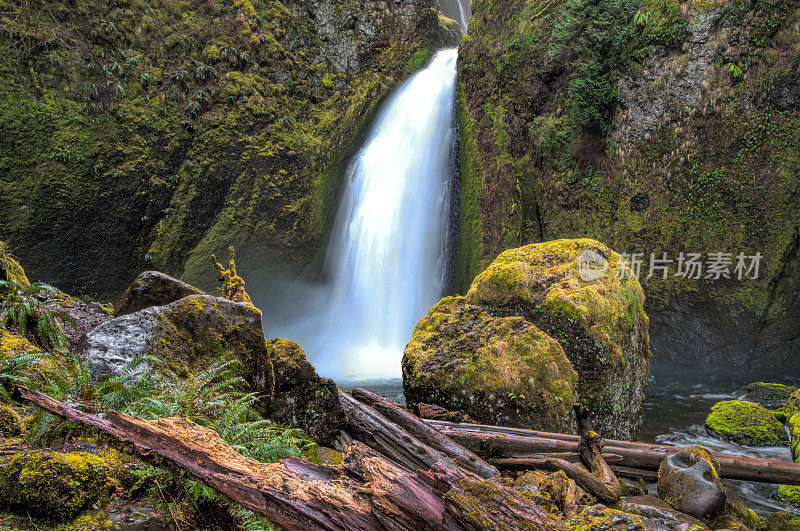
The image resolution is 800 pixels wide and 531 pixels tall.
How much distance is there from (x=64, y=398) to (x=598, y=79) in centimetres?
1295

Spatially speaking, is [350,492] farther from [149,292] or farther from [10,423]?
[149,292]

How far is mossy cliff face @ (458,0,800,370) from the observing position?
31.7 ft

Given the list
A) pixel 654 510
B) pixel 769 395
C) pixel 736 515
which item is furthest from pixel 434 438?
pixel 769 395

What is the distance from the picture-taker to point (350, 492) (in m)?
1.69

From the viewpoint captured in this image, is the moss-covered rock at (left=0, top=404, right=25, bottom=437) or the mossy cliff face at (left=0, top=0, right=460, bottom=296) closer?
the moss-covered rock at (left=0, top=404, right=25, bottom=437)

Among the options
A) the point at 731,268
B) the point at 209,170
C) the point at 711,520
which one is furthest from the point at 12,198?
the point at 731,268

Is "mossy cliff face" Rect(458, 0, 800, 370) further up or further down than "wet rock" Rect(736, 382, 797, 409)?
further up

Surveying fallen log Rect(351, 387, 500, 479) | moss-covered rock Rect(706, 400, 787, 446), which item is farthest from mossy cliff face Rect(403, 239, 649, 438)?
moss-covered rock Rect(706, 400, 787, 446)

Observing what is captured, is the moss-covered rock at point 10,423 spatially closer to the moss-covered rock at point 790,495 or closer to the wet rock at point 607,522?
the wet rock at point 607,522

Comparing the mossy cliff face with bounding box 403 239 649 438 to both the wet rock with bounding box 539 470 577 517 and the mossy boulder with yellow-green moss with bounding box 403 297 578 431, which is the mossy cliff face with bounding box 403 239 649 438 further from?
the wet rock with bounding box 539 470 577 517

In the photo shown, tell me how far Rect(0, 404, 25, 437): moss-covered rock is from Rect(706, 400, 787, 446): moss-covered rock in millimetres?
8647

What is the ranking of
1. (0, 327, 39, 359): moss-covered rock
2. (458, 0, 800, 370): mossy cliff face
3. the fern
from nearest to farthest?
the fern, (0, 327, 39, 359): moss-covered rock, (458, 0, 800, 370): mossy cliff face

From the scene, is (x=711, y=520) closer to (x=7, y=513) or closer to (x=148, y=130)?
(x=7, y=513)

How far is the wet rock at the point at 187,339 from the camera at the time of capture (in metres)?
2.89
